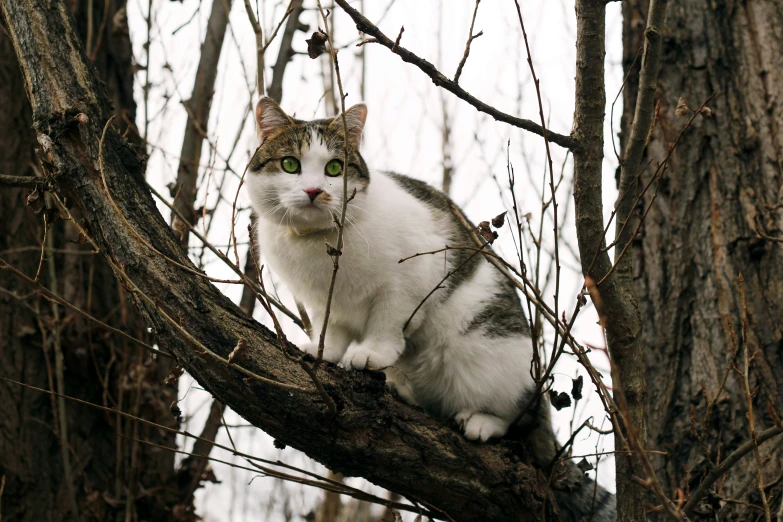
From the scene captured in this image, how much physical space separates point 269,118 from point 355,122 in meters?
0.45

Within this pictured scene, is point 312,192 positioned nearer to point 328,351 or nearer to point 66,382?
point 328,351

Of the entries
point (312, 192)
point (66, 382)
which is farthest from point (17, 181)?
point (66, 382)

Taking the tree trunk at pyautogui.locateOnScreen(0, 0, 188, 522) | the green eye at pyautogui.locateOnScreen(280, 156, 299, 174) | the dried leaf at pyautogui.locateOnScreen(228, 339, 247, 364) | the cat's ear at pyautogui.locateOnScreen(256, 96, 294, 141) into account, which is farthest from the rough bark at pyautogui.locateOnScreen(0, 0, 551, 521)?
the tree trunk at pyautogui.locateOnScreen(0, 0, 188, 522)

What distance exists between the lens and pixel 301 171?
3.51 m

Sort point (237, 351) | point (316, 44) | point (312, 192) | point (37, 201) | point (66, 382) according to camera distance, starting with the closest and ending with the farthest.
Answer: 1. point (237, 351)
2. point (316, 44)
3. point (37, 201)
4. point (312, 192)
5. point (66, 382)

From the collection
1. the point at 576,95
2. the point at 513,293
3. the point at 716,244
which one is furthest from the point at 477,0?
the point at 716,244

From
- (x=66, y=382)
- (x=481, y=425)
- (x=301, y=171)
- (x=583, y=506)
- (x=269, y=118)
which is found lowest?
(x=583, y=506)

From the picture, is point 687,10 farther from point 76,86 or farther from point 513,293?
point 76,86

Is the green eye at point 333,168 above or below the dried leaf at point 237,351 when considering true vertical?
above

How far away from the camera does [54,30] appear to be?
282 centimetres

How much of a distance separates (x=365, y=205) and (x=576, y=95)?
4.16 feet

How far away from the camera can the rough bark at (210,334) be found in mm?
2643

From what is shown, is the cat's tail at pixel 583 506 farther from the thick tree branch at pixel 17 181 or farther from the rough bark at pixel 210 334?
the thick tree branch at pixel 17 181

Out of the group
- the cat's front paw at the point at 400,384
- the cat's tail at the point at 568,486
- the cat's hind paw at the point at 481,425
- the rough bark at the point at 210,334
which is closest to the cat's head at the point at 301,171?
the rough bark at the point at 210,334
